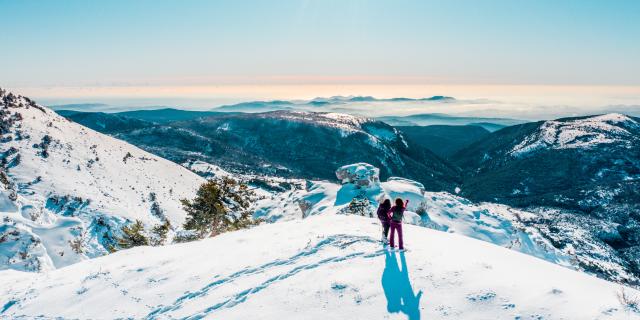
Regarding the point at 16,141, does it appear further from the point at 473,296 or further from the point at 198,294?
the point at 473,296

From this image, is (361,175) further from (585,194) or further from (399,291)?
(585,194)

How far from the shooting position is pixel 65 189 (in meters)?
37.2

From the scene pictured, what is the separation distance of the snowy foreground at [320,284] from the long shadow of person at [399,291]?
0.10 feet

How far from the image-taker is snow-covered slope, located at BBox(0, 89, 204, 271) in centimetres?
2766

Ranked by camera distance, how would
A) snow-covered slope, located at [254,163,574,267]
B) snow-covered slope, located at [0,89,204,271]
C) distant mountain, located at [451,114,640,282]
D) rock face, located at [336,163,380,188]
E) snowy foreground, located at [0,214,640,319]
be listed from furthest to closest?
distant mountain, located at [451,114,640,282] → rock face, located at [336,163,380,188] → snow-covered slope, located at [254,163,574,267] → snow-covered slope, located at [0,89,204,271] → snowy foreground, located at [0,214,640,319]

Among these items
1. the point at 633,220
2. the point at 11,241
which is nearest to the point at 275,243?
the point at 11,241

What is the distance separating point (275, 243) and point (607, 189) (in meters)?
176

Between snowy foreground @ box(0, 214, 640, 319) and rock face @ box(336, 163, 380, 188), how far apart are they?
31732mm

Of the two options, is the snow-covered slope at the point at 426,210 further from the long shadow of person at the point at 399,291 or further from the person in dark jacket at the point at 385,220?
the long shadow of person at the point at 399,291

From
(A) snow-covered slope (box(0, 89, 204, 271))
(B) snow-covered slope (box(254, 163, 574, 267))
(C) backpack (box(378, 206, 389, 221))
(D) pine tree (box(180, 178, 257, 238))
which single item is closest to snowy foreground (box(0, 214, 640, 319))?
(C) backpack (box(378, 206, 389, 221))

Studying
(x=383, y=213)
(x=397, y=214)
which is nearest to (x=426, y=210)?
(x=383, y=213)

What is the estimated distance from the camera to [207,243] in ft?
61.6

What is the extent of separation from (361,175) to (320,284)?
38932 mm

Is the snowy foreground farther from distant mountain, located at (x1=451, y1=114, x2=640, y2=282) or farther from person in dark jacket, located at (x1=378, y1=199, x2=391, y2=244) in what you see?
distant mountain, located at (x1=451, y1=114, x2=640, y2=282)
